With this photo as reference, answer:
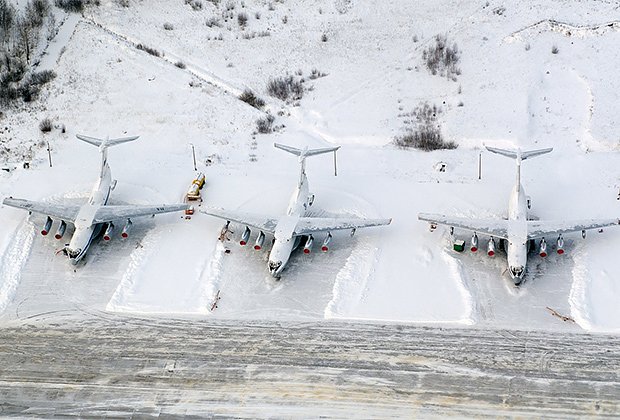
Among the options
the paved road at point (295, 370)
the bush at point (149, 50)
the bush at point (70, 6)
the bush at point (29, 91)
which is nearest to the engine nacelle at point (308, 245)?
the paved road at point (295, 370)

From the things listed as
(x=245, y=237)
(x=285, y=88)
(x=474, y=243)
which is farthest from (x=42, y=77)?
(x=474, y=243)

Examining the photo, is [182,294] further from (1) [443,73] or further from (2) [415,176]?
(1) [443,73]

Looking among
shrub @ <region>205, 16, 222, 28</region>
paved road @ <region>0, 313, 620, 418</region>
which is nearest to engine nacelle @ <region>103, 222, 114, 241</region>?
paved road @ <region>0, 313, 620, 418</region>

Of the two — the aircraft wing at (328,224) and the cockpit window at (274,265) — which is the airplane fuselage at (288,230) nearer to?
the cockpit window at (274,265)

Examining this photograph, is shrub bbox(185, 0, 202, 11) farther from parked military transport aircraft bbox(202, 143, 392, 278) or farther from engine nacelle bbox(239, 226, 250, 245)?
engine nacelle bbox(239, 226, 250, 245)

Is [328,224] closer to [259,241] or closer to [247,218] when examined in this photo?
[259,241]

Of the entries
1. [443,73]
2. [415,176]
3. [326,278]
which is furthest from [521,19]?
[326,278]
